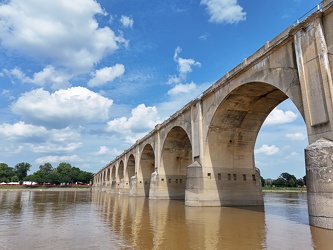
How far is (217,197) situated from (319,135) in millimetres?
14669

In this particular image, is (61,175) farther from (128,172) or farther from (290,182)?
(290,182)

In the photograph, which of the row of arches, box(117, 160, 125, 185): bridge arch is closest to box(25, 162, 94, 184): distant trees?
box(117, 160, 125, 185): bridge arch

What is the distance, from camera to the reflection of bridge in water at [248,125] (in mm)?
14352

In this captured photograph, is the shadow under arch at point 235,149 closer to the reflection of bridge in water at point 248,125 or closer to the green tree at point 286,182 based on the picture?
the reflection of bridge in water at point 248,125

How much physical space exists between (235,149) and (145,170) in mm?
28197

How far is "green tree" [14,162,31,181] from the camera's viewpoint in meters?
159

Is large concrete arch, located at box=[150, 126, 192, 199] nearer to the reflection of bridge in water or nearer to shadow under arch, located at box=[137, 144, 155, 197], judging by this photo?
the reflection of bridge in water

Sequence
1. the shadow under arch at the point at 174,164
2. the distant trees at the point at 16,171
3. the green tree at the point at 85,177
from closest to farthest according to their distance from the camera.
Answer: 1. the shadow under arch at the point at 174,164
2. the distant trees at the point at 16,171
3. the green tree at the point at 85,177

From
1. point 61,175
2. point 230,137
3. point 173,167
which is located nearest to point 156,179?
point 173,167

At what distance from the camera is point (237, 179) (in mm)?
29016

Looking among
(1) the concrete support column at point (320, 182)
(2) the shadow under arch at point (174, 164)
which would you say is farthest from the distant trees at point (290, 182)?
(1) the concrete support column at point (320, 182)

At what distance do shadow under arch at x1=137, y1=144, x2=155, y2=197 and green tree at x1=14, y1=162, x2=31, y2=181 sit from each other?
133391 millimetres

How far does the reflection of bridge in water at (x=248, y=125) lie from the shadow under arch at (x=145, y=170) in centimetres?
78

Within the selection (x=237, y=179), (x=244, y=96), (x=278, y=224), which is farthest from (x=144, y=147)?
(x=278, y=224)
